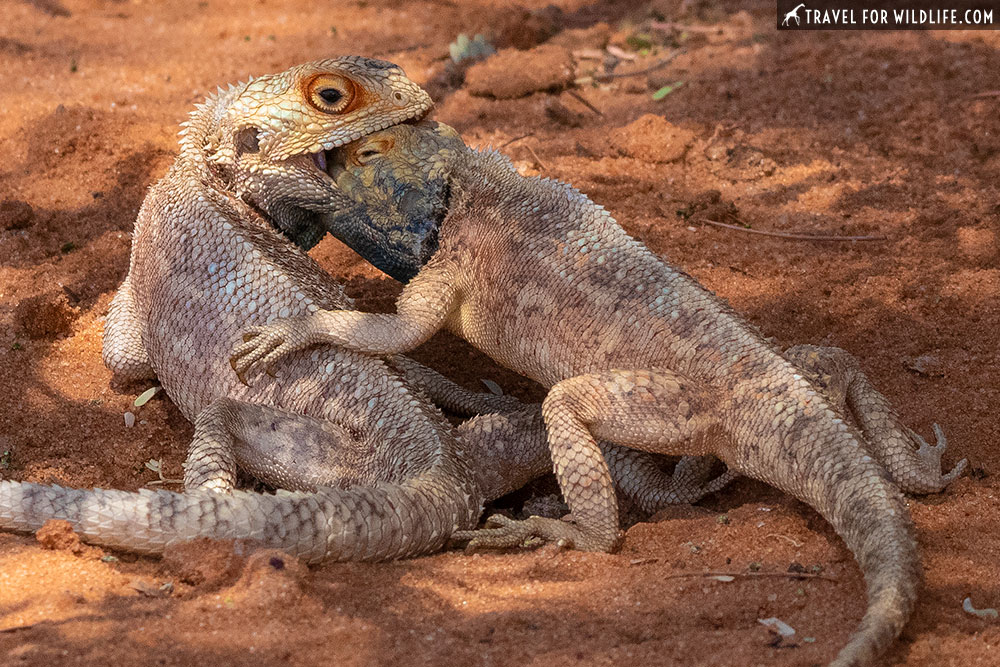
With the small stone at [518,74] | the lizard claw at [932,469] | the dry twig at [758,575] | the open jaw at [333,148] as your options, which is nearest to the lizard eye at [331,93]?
the open jaw at [333,148]

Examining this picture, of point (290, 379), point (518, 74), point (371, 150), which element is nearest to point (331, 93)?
point (371, 150)

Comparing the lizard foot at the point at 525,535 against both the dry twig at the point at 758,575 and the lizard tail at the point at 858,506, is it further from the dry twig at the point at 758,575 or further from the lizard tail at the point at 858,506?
the lizard tail at the point at 858,506

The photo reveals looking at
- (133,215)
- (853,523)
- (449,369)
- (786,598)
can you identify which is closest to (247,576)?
(786,598)

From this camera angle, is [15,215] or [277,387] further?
[15,215]

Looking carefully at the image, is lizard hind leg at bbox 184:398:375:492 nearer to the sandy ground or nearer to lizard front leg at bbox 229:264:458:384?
lizard front leg at bbox 229:264:458:384

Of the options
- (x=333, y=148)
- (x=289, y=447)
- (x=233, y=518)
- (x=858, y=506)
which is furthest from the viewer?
(x=333, y=148)

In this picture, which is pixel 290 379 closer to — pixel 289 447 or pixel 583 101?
pixel 289 447

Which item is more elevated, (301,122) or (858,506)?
(301,122)

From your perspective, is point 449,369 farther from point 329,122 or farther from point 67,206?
point 67,206
